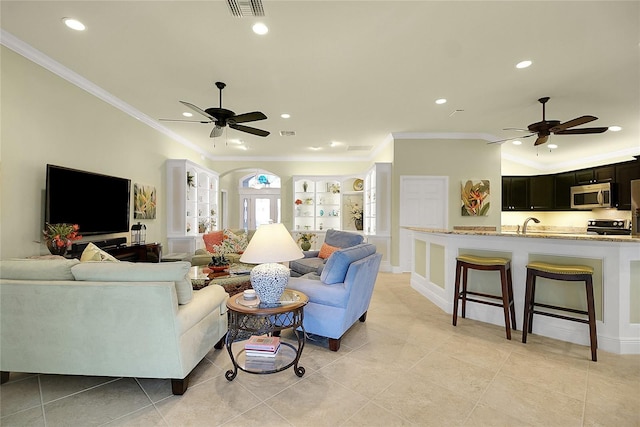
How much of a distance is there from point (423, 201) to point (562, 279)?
11.7 feet

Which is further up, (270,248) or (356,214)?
(356,214)

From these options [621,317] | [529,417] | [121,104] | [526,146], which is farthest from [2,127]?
[526,146]

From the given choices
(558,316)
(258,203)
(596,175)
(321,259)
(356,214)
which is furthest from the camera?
(258,203)

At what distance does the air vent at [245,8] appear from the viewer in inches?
86.4

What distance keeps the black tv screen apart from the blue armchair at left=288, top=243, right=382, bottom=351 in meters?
2.86

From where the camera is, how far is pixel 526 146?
21.5 feet

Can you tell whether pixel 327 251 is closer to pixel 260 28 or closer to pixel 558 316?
pixel 558 316

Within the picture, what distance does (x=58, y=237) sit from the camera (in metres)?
3.01

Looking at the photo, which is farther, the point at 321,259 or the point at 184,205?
the point at 184,205

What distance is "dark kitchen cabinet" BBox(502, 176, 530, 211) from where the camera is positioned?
24.1ft

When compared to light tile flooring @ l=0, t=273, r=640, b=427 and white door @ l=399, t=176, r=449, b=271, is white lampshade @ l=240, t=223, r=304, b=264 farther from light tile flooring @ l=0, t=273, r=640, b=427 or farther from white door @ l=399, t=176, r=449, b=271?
white door @ l=399, t=176, r=449, b=271

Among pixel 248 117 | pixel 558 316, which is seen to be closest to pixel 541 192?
pixel 558 316

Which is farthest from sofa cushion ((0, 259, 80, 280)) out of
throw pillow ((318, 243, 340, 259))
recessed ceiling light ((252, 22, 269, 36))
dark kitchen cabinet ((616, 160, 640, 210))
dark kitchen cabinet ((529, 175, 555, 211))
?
dark kitchen cabinet ((529, 175, 555, 211))

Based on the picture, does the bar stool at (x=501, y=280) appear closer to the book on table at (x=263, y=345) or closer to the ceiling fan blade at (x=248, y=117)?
the book on table at (x=263, y=345)
